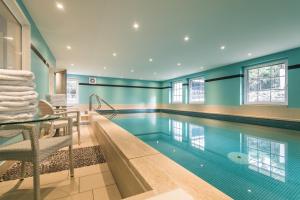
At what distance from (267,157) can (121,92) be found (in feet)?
33.4

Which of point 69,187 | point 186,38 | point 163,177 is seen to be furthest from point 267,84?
point 69,187

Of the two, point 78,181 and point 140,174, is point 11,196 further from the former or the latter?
point 140,174

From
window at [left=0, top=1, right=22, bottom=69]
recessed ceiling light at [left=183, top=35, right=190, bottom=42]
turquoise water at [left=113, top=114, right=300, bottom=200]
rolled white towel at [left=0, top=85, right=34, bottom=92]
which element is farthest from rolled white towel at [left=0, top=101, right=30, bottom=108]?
recessed ceiling light at [left=183, top=35, right=190, bottom=42]

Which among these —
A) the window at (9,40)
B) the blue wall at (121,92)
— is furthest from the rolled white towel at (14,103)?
the blue wall at (121,92)

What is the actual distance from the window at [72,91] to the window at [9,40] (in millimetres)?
7481

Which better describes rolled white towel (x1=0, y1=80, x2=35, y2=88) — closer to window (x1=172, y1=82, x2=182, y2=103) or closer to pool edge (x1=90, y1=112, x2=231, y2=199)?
pool edge (x1=90, y1=112, x2=231, y2=199)

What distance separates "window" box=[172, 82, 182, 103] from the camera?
434 inches

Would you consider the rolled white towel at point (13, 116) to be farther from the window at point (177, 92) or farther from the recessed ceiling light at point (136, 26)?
the window at point (177, 92)

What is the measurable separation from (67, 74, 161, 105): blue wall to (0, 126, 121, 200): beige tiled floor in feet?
30.0

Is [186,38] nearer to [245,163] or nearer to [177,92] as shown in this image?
[245,163]

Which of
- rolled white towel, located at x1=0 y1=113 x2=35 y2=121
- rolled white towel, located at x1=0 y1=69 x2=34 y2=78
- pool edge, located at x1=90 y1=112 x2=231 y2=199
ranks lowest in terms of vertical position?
pool edge, located at x1=90 y1=112 x2=231 y2=199

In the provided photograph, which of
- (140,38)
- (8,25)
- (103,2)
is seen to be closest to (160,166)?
(103,2)

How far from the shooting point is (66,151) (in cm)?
233

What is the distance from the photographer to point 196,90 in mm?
9641
